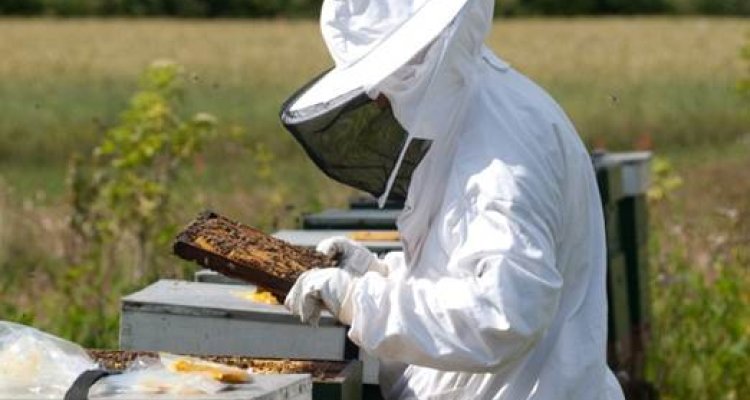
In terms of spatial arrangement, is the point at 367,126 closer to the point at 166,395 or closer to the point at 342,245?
the point at 342,245

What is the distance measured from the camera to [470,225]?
3586 mm

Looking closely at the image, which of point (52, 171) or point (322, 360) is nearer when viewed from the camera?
point (322, 360)

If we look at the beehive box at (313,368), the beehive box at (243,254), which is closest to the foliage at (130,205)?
the beehive box at (243,254)

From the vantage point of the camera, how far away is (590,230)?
384 cm

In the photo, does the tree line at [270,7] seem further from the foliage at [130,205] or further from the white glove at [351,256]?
the white glove at [351,256]

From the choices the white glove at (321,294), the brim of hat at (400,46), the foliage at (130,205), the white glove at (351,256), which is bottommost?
the foliage at (130,205)

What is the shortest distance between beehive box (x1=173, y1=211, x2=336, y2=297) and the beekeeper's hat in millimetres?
246

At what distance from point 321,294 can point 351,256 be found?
57 cm

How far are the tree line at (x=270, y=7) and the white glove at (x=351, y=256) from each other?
39.3 metres

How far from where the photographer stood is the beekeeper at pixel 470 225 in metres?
3.51

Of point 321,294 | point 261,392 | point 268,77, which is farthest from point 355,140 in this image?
point 268,77

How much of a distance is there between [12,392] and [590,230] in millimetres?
1187

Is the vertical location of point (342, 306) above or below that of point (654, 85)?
above

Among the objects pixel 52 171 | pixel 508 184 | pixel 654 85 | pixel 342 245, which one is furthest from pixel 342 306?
pixel 654 85
